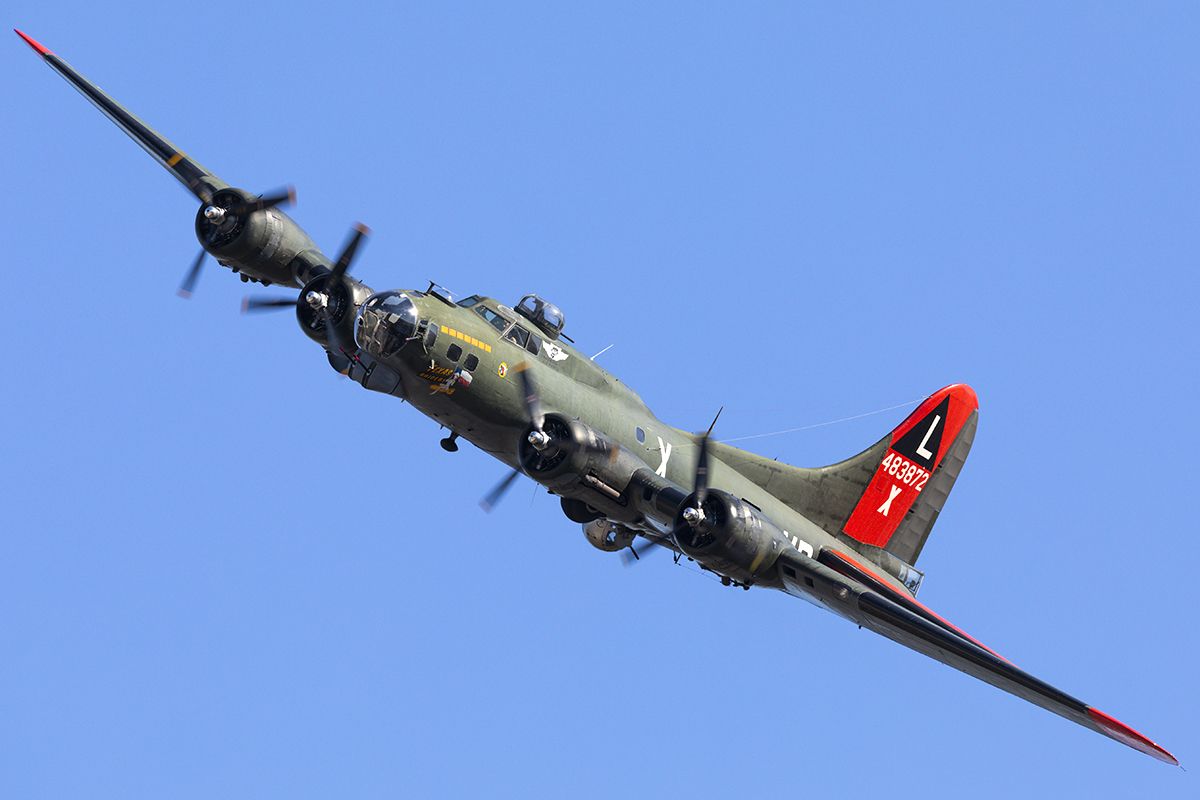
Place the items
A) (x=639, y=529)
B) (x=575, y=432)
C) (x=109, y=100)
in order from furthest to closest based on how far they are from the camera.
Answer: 1. (x=109, y=100)
2. (x=639, y=529)
3. (x=575, y=432)

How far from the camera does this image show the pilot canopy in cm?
3606

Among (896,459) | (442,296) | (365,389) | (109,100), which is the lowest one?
(365,389)

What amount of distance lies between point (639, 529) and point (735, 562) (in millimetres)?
2957

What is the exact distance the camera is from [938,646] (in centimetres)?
3406

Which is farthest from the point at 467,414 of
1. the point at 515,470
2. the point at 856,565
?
the point at 856,565

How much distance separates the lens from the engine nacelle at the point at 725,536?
34.2 meters

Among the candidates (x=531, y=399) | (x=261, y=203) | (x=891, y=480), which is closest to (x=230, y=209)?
(x=261, y=203)

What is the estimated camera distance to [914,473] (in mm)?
42500

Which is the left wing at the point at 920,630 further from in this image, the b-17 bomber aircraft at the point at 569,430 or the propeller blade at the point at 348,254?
the propeller blade at the point at 348,254

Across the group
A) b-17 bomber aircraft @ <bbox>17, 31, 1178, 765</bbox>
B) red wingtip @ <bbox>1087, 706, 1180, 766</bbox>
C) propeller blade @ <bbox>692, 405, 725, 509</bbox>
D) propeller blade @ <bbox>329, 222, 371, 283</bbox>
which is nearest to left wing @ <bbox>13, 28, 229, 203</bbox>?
Result: b-17 bomber aircraft @ <bbox>17, 31, 1178, 765</bbox>

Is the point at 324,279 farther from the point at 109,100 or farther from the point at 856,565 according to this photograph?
the point at 856,565

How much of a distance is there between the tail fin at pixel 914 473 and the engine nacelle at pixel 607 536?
6552 millimetres

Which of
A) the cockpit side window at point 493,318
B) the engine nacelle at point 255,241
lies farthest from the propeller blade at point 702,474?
the engine nacelle at point 255,241

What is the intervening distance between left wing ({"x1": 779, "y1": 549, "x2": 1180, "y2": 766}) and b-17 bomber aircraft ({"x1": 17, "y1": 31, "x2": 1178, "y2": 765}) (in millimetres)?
38
